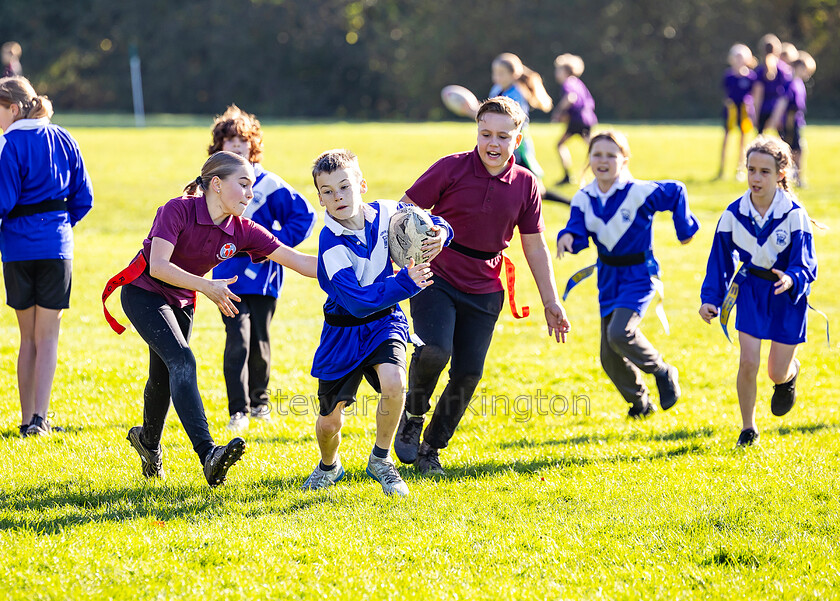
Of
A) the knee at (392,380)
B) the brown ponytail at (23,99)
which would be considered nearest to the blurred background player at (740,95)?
the brown ponytail at (23,99)

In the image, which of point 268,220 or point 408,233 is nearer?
point 408,233

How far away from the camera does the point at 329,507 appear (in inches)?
189

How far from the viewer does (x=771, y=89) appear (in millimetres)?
17062

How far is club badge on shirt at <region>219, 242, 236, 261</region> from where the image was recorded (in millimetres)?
4992

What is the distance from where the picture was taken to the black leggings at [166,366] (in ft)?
15.8

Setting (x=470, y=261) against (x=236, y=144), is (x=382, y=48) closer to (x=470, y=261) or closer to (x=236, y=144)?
(x=236, y=144)

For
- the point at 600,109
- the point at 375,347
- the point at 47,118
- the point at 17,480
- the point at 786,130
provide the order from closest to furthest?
the point at 375,347, the point at 17,480, the point at 47,118, the point at 786,130, the point at 600,109

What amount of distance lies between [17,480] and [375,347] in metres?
2.03

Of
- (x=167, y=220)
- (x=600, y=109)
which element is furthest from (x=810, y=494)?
(x=600, y=109)

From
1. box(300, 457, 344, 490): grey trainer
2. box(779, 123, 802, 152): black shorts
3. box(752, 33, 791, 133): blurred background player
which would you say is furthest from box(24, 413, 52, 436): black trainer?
box(779, 123, 802, 152): black shorts

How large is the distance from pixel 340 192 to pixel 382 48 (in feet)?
131

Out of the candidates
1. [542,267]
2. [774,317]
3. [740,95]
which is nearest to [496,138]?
[542,267]

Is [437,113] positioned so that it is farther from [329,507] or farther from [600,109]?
[329,507]

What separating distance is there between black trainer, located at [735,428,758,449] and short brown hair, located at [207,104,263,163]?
11.3ft
